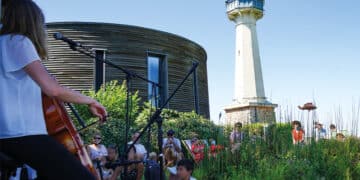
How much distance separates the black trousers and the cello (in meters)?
0.10

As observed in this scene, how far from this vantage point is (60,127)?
6.81 feet

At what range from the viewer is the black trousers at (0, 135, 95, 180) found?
1930mm

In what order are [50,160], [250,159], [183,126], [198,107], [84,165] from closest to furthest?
[50,160]
[84,165]
[250,159]
[183,126]
[198,107]

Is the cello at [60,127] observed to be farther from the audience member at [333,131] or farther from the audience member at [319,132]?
the audience member at [333,131]

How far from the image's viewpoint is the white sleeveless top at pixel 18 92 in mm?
1954

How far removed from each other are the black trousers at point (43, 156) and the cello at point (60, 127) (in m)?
0.10

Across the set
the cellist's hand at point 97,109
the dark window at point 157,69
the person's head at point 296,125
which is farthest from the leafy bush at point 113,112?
the cellist's hand at point 97,109

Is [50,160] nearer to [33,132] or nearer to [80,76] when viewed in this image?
[33,132]

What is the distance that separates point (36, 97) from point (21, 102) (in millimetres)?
74

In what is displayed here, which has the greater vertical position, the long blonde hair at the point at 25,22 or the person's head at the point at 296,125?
the long blonde hair at the point at 25,22

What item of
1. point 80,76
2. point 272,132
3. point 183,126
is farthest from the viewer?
point 80,76

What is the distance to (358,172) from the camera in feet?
21.5

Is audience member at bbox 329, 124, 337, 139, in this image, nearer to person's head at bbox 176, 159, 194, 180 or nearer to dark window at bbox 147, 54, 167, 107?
person's head at bbox 176, 159, 194, 180

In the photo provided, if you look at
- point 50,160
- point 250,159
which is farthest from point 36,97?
point 250,159
